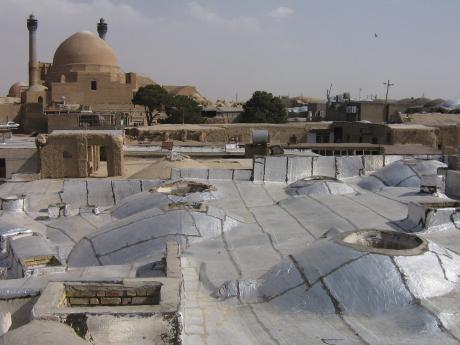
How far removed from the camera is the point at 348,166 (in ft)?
48.0

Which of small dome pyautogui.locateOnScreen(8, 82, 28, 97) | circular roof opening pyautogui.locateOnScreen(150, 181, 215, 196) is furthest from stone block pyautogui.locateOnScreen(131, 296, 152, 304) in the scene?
small dome pyautogui.locateOnScreen(8, 82, 28, 97)

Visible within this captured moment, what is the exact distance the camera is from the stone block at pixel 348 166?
47.5ft

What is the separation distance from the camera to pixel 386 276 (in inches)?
209

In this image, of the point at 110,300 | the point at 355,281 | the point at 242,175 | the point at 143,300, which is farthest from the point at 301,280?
the point at 242,175

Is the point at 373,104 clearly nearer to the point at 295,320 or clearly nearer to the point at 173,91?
→ the point at 173,91

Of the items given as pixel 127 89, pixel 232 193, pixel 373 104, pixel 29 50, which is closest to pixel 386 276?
pixel 232 193

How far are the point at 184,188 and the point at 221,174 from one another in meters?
3.06

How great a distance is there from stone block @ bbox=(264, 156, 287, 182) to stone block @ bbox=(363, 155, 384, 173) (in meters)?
2.39

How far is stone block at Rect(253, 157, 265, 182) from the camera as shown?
13.5 m

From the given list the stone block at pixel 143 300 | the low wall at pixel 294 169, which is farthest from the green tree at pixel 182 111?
the stone block at pixel 143 300

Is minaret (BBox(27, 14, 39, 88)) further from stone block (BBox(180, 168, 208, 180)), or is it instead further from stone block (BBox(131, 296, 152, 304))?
stone block (BBox(131, 296, 152, 304))

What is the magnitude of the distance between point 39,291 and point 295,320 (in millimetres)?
2403

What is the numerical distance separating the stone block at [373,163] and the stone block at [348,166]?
0.55 feet

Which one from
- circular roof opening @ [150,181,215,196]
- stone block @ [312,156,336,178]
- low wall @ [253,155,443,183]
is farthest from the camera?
stone block @ [312,156,336,178]
